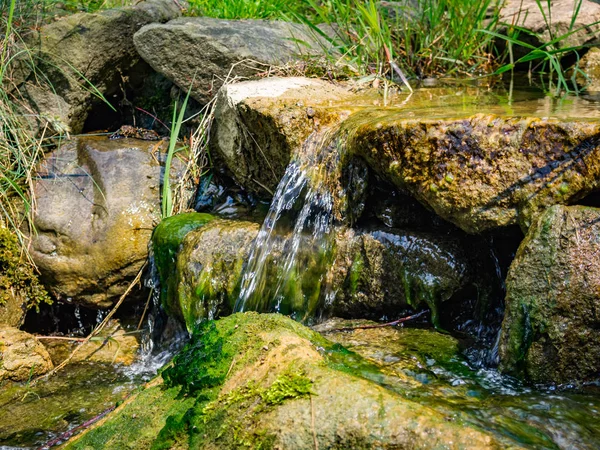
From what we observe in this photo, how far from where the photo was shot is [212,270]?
3582 mm

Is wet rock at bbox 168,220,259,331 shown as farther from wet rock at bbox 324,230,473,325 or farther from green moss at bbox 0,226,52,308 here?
green moss at bbox 0,226,52,308

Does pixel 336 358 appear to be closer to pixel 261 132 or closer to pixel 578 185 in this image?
pixel 578 185

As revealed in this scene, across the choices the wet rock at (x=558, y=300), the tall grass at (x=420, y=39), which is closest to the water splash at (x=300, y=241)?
the wet rock at (x=558, y=300)

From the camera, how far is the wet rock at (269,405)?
1.76 meters

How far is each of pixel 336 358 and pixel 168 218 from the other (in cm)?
214

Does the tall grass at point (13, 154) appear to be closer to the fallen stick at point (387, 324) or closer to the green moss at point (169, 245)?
the green moss at point (169, 245)

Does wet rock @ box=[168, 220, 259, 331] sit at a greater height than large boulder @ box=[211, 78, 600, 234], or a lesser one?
lesser

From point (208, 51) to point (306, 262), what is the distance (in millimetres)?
2125

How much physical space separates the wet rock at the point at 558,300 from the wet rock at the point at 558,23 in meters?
2.87

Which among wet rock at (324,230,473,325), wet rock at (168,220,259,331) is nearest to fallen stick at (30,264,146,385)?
wet rock at (168,220,259,331)

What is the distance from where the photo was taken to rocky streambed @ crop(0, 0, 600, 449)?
6.53 ft

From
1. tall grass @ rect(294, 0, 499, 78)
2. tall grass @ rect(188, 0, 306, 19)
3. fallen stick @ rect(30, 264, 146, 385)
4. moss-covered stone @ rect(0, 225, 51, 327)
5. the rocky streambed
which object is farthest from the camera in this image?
tall grass @ rect(188, 0, 306, 19)

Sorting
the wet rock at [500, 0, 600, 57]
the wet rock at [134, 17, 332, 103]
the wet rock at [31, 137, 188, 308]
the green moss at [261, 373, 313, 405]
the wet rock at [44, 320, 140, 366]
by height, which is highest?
the wet rock at [500, 0, 600, 57]

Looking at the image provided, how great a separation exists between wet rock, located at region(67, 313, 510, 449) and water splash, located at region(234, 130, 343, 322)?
0.94 m
